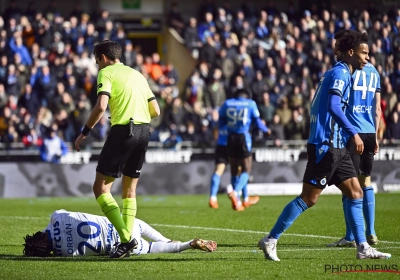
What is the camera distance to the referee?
31.1ft

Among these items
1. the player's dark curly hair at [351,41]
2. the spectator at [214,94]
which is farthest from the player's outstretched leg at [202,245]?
the spectator at [214,94]

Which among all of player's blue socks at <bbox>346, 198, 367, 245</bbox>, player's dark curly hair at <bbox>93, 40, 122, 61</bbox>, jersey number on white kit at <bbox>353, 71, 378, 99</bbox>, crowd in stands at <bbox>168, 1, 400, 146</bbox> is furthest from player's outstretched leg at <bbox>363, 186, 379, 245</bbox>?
crowd in stands at <bbox>168, 1, 400, 146</bbox>

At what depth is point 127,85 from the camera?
31.9ft

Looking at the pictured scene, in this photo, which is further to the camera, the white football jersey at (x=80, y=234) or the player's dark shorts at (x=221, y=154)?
the player's dark shorts at (x=221, y=154)

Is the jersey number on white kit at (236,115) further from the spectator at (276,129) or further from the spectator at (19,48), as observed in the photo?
the spectator at (19,48)

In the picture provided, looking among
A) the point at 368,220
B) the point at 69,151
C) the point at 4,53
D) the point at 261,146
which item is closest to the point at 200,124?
the point at 261,146

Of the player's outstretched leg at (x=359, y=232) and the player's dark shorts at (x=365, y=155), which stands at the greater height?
the player's dark shorts at (x=365, y=155)

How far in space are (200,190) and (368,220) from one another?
13.6m

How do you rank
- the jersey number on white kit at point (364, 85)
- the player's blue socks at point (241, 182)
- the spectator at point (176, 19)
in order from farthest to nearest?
the spectator at point (176, 19) → the player's blue socks at point (241, 182) → the jersey number on white kit at point (364, 85)

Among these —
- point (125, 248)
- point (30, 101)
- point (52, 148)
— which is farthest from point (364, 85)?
point (30, 101)

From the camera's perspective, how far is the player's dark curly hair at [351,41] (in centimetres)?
961

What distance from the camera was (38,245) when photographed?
966cm

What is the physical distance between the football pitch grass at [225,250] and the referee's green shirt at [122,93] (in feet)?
4.94

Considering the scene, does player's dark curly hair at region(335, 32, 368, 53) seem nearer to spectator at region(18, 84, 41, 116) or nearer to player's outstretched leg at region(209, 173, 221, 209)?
player's outstretched leg at region(209, 173, 221, 209)
